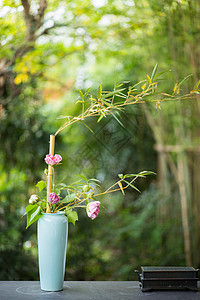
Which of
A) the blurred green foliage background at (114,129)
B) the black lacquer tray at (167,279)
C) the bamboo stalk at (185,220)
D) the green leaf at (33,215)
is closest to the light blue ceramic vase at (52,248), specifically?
the green leaf at (33,215)

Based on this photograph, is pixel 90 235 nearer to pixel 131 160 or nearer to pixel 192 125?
pixel 131 160

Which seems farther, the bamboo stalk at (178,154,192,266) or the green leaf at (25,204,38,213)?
the bamboo stalk at (178,154,192,266)

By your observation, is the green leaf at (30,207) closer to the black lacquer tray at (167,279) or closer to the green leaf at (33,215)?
the green leaf at (33,215)

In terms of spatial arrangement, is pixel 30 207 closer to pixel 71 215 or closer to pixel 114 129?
pixel 71 215

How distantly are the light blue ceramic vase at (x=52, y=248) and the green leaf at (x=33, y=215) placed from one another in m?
0.02

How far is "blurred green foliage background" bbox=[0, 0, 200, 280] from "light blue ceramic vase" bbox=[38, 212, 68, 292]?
1007 mm

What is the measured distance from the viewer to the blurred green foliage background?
7.88 ft

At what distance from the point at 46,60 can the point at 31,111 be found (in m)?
0.38

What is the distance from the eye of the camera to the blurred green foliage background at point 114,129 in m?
2.40

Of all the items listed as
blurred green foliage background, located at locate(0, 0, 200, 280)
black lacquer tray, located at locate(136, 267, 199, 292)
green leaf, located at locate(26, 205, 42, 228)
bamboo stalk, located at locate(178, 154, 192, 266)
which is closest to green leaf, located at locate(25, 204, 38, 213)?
green leaf, located at locate(26, 205, 42, 228)

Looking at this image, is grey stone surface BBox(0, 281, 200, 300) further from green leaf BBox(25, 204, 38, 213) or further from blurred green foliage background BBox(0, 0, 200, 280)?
blurred green foliage background BBox(0, 0, 200, 280)

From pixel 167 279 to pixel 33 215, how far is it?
616 millimetres

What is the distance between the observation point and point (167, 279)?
1449mm

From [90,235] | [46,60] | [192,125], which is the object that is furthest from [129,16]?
[90,235]
